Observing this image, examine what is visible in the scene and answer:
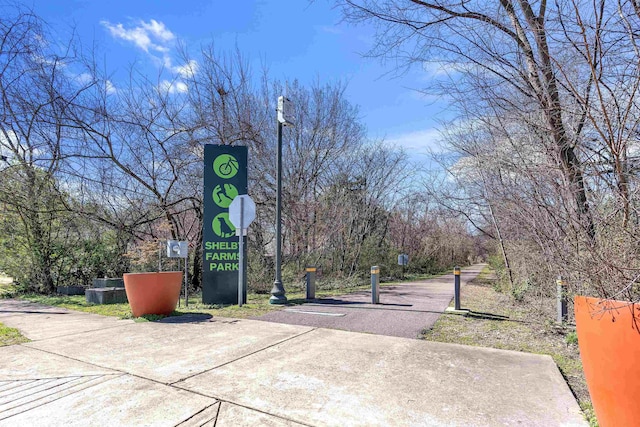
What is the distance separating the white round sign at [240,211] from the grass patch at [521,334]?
182 inches

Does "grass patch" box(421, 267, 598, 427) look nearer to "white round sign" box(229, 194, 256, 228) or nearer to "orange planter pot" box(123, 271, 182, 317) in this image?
"white round sign" box(229, 194, 256, 228)

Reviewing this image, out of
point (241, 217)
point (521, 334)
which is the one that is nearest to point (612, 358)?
point (521, 334)

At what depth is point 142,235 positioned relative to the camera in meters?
13.1

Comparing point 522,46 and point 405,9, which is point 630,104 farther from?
point 405,9

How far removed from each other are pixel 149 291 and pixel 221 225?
7.81ft

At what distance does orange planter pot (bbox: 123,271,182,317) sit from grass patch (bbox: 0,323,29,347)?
173 cm

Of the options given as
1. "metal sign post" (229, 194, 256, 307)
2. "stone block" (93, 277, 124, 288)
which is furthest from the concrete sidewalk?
"stone block" (93, 277, 124, 288)

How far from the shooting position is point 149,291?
7137 millimetres

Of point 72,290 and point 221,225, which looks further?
point 72,290

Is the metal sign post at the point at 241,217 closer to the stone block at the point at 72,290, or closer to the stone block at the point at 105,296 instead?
the stone block at the point at 105,296

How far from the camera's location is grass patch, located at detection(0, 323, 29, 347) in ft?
Answer: 17.4

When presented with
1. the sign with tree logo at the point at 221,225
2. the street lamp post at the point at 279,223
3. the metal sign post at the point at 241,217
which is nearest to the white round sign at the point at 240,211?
the metal sign post at the point at 241,217

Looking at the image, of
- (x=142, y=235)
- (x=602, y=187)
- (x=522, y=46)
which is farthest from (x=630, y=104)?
(x=142, y=235)

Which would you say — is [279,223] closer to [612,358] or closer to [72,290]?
[612,358]
